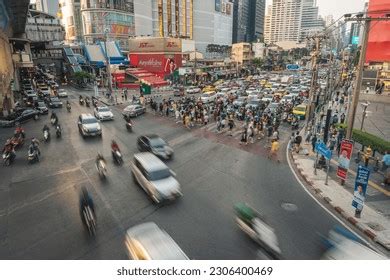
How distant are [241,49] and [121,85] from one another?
211ft

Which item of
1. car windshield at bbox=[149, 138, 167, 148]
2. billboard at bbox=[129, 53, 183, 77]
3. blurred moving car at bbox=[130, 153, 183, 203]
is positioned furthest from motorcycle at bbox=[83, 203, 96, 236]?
billboard at bbox=[129, 53, 183, 77]

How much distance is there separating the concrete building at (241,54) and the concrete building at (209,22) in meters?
12.9

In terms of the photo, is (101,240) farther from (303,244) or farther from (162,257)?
(303,244)

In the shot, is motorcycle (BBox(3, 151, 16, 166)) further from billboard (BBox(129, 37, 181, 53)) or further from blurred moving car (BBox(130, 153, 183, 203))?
billboard (BBox(129, 37, 181, 53))

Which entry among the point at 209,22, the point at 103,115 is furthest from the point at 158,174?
the point at 209,22

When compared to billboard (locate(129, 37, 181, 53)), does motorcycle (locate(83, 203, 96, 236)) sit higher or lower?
lower

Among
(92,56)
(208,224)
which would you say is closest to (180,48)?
(92,56)

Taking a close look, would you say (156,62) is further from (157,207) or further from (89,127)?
(157,207)

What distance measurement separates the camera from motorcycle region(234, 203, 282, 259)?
374 inches

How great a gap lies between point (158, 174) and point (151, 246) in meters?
5.21

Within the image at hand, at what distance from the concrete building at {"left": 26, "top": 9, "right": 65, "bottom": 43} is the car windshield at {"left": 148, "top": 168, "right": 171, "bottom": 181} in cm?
7496

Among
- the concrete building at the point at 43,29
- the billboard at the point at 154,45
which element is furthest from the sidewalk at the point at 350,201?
the concrete building at the point at 43,29

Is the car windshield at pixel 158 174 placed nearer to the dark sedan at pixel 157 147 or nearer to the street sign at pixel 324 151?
the dark sedan at pixel 157 147

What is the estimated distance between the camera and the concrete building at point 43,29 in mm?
73975
